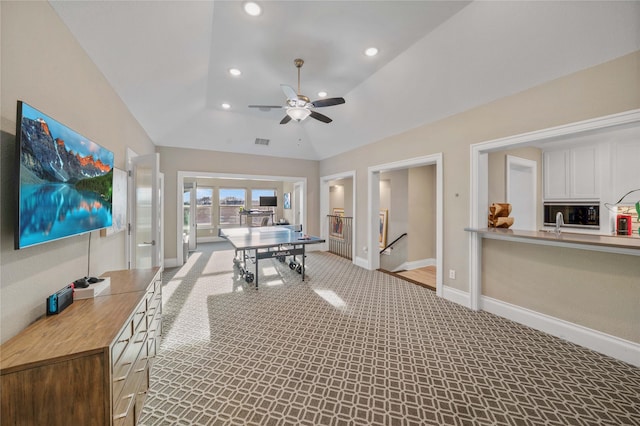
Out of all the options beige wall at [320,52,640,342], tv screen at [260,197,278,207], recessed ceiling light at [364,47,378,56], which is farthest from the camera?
tv screen at [260,197,278,207]

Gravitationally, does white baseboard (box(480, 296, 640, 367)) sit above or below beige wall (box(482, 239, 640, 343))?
below

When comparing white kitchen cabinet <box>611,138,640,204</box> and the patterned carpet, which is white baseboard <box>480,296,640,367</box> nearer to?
the patterned carpet

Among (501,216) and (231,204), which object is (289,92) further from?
(231,204)

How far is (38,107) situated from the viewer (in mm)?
1452

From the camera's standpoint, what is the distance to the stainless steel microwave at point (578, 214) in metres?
4.29

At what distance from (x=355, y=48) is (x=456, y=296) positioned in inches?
148

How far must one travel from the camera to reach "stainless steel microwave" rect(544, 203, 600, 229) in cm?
429

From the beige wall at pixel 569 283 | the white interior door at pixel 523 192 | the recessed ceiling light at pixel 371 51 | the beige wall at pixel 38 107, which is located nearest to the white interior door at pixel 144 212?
the beige wall at pixel 38 107

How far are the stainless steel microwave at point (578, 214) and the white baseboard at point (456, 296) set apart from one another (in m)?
3.04

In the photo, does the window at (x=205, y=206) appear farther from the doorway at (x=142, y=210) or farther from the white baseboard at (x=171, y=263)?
the doorway at (x=142, y=210)

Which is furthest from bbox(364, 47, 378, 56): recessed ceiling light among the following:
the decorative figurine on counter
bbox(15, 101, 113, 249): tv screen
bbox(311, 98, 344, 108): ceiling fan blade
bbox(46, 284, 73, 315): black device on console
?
bbox(46, 284, 73, 315): black device on console

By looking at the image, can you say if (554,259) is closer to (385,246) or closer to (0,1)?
(385,246)

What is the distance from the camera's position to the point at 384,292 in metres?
3.94

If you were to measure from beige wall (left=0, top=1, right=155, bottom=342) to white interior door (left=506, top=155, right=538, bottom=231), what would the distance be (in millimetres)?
5549
